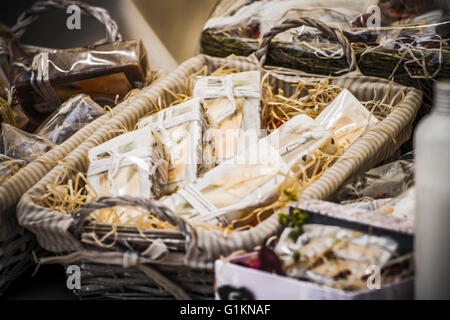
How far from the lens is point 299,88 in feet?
3.83

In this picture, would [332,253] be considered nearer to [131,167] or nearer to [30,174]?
[131,167]

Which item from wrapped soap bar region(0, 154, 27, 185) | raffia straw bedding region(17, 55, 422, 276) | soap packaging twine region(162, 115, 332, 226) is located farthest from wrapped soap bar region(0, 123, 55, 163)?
soap packaging twine region(162, 115, 332, 226)

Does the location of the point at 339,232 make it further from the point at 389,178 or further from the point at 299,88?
the point at 299,88

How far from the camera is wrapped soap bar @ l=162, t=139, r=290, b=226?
81 cm

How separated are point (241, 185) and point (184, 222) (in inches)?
7.3

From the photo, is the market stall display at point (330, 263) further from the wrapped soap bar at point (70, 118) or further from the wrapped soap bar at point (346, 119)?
the wrapped soap bar at point (70, 118)

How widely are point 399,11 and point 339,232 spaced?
2.46 ft

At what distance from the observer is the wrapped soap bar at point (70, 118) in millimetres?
1143

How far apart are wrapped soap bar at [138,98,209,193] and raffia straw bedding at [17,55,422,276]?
124 mm

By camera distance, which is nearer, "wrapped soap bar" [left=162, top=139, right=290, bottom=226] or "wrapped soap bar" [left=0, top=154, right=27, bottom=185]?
"wrapped soap bar" [left=162, top=139, right=290, bottom=226]

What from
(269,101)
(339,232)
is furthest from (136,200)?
(269,101)

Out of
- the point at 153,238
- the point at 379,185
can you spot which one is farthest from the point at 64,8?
the point at 379,185

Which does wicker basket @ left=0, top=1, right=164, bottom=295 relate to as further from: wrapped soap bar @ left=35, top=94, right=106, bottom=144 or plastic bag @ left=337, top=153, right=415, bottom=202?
plastic bag @ left=337, top=153, right=415, bottom=202

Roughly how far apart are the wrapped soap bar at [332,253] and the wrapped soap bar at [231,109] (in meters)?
0.35
